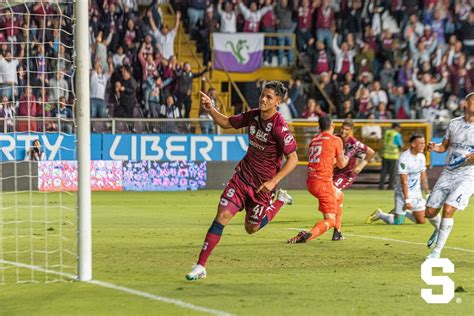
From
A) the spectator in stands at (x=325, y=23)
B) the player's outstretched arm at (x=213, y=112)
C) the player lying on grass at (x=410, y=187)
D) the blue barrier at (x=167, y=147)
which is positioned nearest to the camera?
the player's outstretched arm at (x=213, y=112)

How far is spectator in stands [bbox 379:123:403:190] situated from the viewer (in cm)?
2762

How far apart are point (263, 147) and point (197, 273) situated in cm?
163

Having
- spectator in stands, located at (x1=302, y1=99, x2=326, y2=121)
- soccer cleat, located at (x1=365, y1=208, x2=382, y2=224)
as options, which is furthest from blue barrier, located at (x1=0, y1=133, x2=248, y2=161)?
soccer cleat, located at (x1=365, y1=208, x2=382, y2=224)

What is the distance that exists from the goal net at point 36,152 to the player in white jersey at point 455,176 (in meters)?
4.37

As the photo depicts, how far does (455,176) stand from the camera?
12.5 meters

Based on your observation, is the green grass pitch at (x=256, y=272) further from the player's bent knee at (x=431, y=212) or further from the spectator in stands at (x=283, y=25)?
the spectator in stands at (x=283, y=25)

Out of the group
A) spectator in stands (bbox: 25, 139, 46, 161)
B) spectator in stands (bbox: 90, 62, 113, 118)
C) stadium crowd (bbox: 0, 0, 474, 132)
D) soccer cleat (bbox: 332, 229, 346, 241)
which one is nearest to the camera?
soccer cleat (bbox: 332, 229, 346, 241)

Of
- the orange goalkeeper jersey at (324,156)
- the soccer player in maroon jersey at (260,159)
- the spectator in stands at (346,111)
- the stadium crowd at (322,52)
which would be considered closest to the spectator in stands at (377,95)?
the stadium crowd at (322,52)

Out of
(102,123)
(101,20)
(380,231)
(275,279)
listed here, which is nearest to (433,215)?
(275,279)

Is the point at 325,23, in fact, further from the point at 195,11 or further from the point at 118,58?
the point at 118,58

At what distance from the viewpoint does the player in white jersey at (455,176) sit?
484 inches

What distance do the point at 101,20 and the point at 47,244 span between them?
49.6 feet

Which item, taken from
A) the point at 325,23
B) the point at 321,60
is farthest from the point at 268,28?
the point at 321,60

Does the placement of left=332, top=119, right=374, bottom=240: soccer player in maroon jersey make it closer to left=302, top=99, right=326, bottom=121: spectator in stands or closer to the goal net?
the goal net
